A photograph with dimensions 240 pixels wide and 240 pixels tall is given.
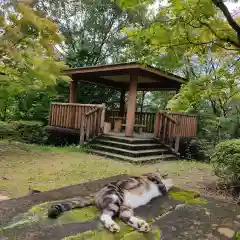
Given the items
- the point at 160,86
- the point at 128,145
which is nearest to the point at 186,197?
the point at 128,145

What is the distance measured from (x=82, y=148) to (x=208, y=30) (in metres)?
6.92

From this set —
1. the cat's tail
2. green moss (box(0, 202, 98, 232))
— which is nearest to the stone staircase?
the cat's tail

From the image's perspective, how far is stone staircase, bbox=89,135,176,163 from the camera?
7.77m

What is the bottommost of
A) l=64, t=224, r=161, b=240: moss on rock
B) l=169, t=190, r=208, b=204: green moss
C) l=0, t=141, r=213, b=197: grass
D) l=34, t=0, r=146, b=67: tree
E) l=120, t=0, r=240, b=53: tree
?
l=0, t=141, r=213, b=197: grass

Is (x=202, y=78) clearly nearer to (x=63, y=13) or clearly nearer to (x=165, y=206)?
(x=165, y=206)

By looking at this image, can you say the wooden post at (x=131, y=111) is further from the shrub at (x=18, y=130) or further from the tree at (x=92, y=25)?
the tree at (x=92, y=25)

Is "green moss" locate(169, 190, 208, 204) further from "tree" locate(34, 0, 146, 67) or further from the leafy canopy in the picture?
"tree" locate(34, 0, 146, 67)

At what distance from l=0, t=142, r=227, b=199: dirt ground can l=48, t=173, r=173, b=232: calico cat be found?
172 cm

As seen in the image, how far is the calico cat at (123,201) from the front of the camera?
7.54ft

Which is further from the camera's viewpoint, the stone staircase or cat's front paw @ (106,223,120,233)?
the stone staircase

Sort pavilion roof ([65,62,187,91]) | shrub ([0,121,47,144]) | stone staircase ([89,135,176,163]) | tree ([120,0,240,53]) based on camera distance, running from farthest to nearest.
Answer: pavilion roof ([65,62,187,91])
shrub ([0,121,47,144])
stone staircase ([89,135,176,163])
tree ([120,0,240,53])

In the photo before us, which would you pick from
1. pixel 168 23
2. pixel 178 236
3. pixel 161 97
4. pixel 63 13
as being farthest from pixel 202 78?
pixel 63 13

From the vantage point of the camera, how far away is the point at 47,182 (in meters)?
4.72

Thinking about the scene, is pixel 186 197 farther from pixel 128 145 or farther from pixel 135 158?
pixel 128 145
